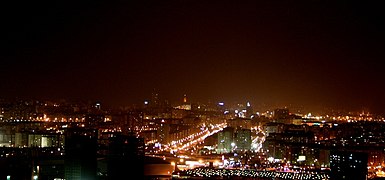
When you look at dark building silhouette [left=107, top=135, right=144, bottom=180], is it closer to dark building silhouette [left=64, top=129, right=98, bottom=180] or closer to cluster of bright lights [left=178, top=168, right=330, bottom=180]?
dark building silhouette [left=64, top=129, right=98, bottom=180]

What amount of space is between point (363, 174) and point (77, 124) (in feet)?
40.1

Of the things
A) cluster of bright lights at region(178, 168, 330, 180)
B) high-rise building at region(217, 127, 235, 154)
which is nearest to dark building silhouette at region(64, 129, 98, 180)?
cluster of bright lights at region(178, 168, 330, 180)

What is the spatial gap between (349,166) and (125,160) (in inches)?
173

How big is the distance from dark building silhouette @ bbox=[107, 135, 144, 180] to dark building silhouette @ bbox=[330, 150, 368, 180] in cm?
387

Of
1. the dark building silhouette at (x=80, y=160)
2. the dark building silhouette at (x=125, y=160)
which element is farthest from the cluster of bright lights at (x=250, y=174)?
the dark building silhouette at (x=80, y=160)

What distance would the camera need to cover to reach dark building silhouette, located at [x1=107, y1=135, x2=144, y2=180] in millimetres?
9938

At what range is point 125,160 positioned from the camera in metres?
10.2

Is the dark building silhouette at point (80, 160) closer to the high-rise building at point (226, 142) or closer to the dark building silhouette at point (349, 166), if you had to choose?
the dark building silhouette at point (349, 166)

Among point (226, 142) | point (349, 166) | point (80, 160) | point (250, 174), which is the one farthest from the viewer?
point (226, 142)

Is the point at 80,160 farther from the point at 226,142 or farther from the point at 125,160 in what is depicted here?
the point at 226,142

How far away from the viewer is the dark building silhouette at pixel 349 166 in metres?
9.84

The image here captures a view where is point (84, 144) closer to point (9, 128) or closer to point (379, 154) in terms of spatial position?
point (9, 128)

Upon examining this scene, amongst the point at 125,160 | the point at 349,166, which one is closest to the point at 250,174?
the point at 349,166

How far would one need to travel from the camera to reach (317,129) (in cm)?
2123
